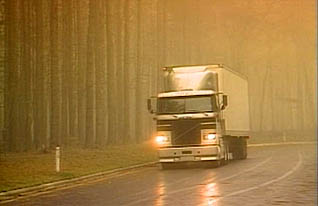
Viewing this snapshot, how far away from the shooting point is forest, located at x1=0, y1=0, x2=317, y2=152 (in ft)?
131

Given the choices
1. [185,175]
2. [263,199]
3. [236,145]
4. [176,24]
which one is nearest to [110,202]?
[263,199]

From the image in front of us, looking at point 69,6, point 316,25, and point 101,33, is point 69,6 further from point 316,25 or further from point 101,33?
point 316,25

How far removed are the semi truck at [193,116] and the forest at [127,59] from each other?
11.3 metres

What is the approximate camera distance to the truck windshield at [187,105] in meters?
27.5

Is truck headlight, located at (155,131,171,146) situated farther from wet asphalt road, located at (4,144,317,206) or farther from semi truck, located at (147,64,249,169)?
wet asphalt road, located at (4,144,317,206)

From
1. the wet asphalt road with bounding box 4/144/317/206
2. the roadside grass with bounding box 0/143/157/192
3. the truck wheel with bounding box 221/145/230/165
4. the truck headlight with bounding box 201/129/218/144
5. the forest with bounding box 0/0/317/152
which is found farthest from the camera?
the forest with bounding box 0/0/317/152

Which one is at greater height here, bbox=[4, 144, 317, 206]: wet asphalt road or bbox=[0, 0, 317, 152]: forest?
bbox=[0, 0, 317, 152]: forest

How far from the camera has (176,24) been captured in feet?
186

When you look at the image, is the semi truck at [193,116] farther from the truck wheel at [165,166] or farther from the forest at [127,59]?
the forest at [127,59]

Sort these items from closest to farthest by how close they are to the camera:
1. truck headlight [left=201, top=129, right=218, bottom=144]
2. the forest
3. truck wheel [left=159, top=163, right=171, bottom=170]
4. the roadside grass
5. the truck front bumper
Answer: the roadside grass → truck headlight [left=201, top=129, right=218, bottom=144] → the truck front bumper → truck wheel [left=159, top=163, right=171, bottom=170] → the forest

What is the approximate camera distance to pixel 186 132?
27.3 metres

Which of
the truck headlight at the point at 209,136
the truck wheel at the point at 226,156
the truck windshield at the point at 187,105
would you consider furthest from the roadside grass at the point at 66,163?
the truck wheel at the point at 226,156

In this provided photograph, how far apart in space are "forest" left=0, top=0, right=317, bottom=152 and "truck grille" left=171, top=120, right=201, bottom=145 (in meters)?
12.0

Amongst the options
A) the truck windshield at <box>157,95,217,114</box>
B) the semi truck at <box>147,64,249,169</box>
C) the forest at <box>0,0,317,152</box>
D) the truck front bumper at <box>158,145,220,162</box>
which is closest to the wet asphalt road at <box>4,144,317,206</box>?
the truck front bumper at <box>158,145,220,162</box>
